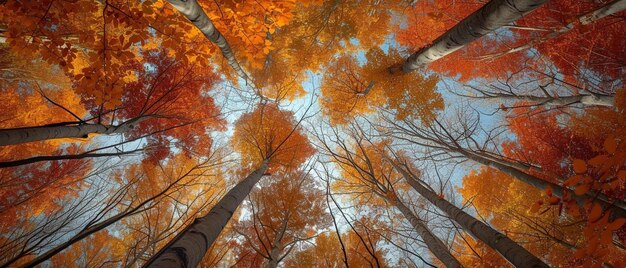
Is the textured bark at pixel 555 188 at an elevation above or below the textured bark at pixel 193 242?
above

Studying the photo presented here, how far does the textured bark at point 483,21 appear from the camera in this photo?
2688 millimetres

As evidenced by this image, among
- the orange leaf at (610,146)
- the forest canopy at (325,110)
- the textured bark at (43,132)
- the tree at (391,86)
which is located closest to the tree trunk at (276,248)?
the forest canopy at (325,110)

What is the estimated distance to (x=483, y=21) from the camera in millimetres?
3320

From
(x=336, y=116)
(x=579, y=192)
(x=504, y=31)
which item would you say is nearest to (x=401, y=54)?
(x=336, y=116)

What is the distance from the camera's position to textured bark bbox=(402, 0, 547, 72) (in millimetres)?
2688

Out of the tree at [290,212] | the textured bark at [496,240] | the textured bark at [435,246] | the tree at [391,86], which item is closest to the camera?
the textured bark at [496,240]

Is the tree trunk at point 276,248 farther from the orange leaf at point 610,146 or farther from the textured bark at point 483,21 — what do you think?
the textured bark at point 483,21

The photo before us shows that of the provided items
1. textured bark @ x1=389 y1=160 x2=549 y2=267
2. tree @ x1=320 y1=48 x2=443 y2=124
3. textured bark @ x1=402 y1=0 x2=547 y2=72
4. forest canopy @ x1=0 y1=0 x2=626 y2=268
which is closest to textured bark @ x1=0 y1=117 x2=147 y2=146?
forest canopy @ x1=0 y1=0 x2=626 y2=268

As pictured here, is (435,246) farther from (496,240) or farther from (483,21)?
(483,21)

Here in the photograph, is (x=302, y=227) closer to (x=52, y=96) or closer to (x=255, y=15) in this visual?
(x=255, y=15)

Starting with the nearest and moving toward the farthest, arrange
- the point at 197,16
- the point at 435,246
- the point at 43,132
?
the point at 43,132 → the point at 197,16 → the point at 435,246

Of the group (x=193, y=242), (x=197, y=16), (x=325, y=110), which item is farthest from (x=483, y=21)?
(x=325, y=110)

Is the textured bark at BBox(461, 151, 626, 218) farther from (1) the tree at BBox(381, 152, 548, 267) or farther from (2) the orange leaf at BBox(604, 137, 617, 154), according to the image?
(2) the orange leaf at BBox(604, 137, 617, 154)

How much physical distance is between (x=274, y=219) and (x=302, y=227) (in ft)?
2.70
